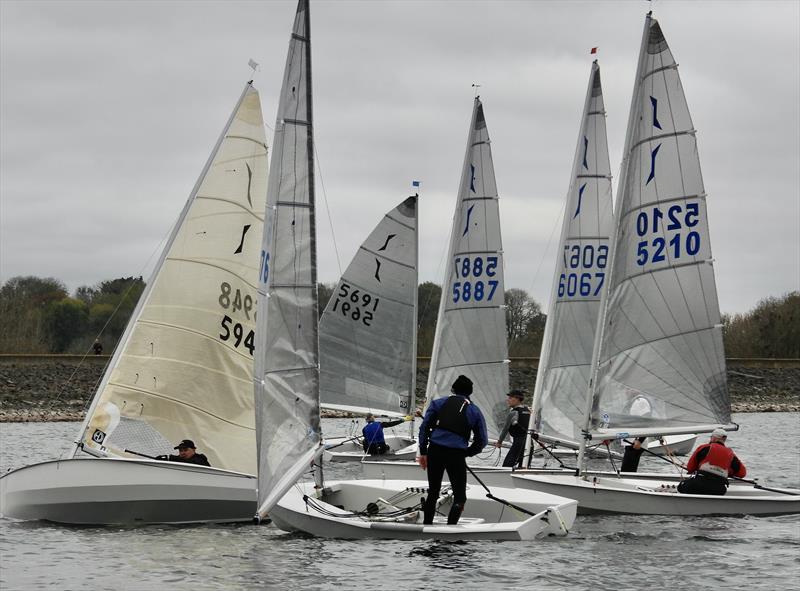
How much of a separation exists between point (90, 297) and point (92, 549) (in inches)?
2925

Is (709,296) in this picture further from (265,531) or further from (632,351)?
(265,531)

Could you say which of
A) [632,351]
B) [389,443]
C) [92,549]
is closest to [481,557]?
[92,549]

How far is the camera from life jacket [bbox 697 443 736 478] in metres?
15.9

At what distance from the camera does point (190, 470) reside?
560 inches

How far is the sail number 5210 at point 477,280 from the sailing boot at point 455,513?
10603mm

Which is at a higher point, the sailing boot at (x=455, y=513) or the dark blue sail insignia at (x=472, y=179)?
the dark blue sail insignia at (x=472, y=179)

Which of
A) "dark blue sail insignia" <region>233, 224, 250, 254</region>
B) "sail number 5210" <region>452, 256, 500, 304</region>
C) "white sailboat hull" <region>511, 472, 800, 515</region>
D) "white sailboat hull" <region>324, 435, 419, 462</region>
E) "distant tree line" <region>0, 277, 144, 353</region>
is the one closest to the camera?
"white sailboat hull" <region>511, 472, 800, 515</region>

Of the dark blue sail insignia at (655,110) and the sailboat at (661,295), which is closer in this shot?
the sailboat at (661,295)

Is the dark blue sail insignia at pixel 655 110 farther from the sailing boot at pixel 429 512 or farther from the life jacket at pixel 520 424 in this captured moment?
the sailing boot at pixel 429 512

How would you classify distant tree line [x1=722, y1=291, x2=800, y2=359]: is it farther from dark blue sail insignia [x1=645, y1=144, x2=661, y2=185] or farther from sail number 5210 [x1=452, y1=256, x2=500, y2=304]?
dark blue sail insignia [x1=645, y1=144, x2=661, y2=185]

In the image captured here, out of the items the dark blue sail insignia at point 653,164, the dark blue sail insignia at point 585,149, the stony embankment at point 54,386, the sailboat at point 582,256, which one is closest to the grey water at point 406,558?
the dark blue sail insignia at point 653,164

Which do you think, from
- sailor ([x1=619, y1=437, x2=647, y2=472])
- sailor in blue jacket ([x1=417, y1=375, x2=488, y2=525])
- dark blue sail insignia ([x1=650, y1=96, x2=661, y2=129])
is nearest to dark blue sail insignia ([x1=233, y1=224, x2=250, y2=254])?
sailor in blue jacket ([x1=417, y1=375, x2=488, y2=525])

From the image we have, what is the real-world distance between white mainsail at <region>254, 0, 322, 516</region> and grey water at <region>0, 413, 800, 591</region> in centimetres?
97

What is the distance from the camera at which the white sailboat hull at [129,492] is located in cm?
1407
